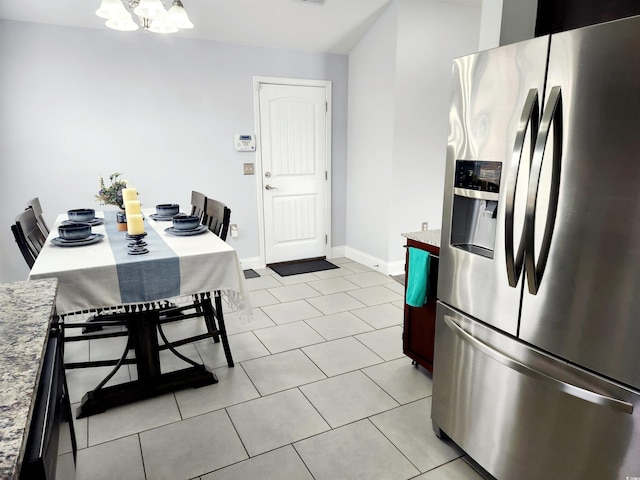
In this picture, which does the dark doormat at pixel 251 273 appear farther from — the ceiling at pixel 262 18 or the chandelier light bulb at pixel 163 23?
the chandelier light bulb at pixel 163 23

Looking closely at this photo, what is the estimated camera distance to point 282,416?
2166 mm

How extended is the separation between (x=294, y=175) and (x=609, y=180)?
374 cm

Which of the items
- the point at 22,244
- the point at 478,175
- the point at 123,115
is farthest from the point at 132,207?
the point at 123,115

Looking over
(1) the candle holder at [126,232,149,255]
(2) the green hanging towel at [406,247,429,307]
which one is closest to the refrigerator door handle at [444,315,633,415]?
(2) the green hanging towel at [406,247,429,307]

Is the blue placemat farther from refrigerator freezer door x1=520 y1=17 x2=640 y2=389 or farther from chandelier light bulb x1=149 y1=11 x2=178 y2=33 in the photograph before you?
refrigerator freezer door x1=520 y1=17 x2=640 y2=389

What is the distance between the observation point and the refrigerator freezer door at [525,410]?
4.08 ft

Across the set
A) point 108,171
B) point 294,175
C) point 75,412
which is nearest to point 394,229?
point 294,175

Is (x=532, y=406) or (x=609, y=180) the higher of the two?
(x=609, y=180)

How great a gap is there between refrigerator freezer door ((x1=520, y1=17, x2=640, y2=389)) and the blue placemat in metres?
1.61

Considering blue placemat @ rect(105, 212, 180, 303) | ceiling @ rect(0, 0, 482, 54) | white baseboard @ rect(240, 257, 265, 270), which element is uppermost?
ceiling @ rect(0, 0, 482, 54)

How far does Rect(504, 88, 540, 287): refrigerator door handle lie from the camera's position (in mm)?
1344

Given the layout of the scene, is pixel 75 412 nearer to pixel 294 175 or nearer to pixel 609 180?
pixel 609 180

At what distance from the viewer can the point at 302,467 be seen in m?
1.82

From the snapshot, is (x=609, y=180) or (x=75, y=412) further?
(x=75, y=412)
